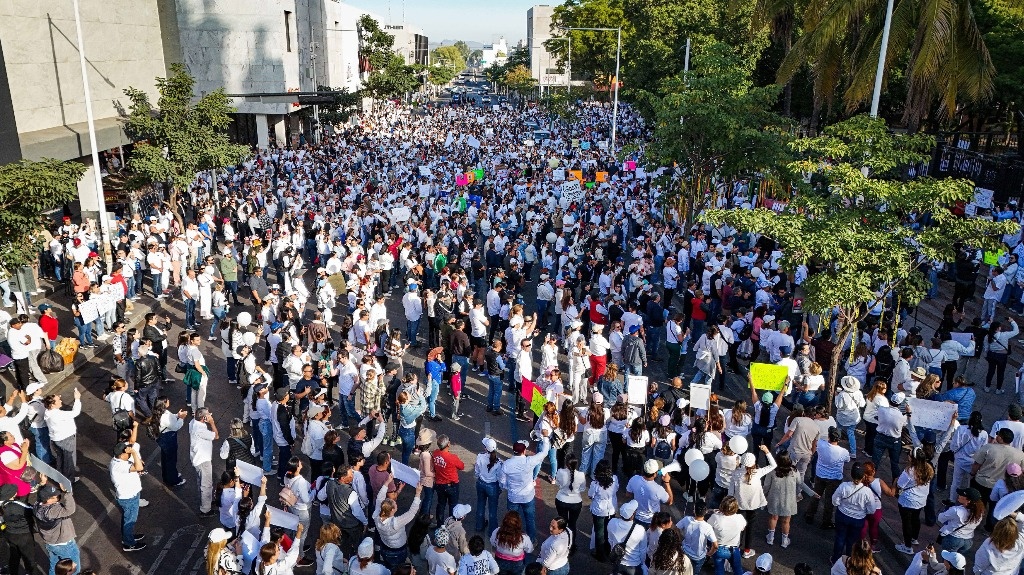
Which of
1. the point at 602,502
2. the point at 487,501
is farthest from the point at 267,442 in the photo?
the point at 602,502

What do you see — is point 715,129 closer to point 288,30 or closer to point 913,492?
point 913,492

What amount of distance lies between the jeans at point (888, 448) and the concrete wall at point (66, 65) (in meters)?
22.9

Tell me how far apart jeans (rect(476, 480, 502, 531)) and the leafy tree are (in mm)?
61678

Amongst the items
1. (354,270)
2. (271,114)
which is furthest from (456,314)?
(271,114)

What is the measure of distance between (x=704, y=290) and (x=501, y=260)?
15.8 feet

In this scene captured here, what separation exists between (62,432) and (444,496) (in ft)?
16.2

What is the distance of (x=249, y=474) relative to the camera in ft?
25.1

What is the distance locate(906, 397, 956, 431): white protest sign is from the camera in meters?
9.53

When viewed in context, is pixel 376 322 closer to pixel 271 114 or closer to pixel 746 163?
pixel 746 163

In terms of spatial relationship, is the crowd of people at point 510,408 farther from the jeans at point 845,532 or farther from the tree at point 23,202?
the tree at point 23,202

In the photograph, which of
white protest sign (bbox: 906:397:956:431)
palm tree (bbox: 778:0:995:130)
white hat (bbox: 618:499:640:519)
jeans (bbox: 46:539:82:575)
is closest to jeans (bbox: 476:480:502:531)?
white hat (bbox: 618:499:640:519)

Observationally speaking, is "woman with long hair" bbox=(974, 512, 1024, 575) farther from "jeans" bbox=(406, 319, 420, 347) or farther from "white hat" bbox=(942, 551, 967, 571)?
"jeans" bbox=(406, 319, 420, 347)

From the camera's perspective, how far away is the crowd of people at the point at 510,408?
24.6 feet

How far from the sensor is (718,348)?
1222 centimetres
